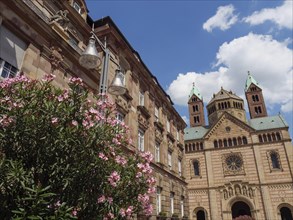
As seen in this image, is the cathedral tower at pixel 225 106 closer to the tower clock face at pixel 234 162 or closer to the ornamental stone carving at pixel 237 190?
the tower clock face at pixel 234 162

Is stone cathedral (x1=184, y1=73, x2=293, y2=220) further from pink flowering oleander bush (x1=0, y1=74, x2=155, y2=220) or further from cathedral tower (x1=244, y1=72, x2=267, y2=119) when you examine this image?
pink flowering oleander bush (x1=0, y1=74, x2=155, y2=220)

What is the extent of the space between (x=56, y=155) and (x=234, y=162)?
159 ft

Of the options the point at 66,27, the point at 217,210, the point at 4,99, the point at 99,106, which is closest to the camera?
the point at 4,99

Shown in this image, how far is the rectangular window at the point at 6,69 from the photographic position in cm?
891

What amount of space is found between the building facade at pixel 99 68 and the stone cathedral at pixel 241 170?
24.1 meters

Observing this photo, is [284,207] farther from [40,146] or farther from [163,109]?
[40,146]

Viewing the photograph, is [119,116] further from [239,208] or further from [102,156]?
[239,208]

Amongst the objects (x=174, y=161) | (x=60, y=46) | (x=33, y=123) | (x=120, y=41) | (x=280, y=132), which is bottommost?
(x=33, y=123)

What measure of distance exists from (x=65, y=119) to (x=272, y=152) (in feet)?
161

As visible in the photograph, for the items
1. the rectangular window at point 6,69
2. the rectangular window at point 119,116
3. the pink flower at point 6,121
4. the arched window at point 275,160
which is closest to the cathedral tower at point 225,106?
the arched window at point 275,160

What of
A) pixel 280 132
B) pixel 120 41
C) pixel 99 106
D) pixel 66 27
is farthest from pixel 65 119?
pixel 280 132

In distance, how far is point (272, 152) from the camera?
4588cm

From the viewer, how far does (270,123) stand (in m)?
51.0

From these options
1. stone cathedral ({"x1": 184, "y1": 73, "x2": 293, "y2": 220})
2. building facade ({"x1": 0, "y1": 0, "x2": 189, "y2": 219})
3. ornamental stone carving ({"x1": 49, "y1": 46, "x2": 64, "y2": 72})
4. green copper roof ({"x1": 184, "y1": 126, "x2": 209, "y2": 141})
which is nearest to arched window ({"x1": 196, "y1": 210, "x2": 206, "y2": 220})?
stone cathedral ({"x1": 184, "y1": 73, "x2": 293, "y2": 220})
